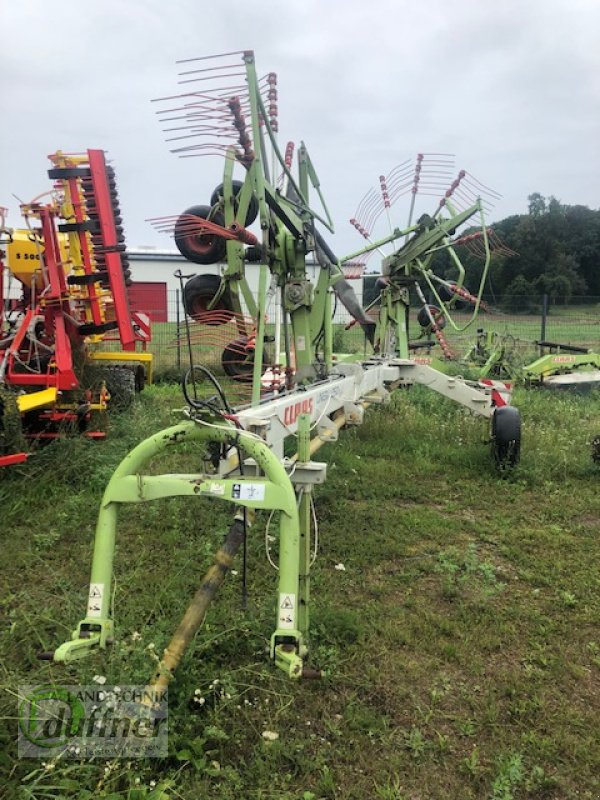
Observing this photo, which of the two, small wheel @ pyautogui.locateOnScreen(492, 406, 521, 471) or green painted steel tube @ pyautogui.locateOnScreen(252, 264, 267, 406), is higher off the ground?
green painted steel tube @ pyautogui.locateOnScreen(252, 264, 267, 406)

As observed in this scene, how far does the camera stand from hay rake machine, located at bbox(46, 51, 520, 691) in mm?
1933

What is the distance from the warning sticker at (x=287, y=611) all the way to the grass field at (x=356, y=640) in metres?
0.66

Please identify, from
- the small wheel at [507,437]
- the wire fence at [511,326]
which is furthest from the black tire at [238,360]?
the wire fence at [511,326]

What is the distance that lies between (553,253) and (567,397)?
122ft

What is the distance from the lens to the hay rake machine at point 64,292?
219 inches

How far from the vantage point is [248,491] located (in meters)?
1.97

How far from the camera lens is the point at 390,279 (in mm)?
7332

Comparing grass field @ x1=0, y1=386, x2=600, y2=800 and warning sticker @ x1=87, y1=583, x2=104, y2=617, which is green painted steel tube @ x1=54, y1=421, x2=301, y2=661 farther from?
grass field @ x1=0, y1=386, x2=600, y2=800

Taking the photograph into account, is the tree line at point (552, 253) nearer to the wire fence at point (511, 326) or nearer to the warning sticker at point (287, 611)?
the wire fence at point (511, 326)

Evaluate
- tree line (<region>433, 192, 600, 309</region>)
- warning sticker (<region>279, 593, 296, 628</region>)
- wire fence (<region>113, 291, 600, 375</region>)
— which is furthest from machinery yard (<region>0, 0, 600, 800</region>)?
tree line (<region>433, 192, 600, 309</region>)

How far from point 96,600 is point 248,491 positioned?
23.9 inches

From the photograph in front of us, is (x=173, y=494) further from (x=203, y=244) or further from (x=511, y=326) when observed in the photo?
(x=511, y=326)

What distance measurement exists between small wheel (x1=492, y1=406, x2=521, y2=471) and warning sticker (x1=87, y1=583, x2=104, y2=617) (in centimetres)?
445

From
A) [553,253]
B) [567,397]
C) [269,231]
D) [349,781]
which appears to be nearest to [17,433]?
[269,231]
